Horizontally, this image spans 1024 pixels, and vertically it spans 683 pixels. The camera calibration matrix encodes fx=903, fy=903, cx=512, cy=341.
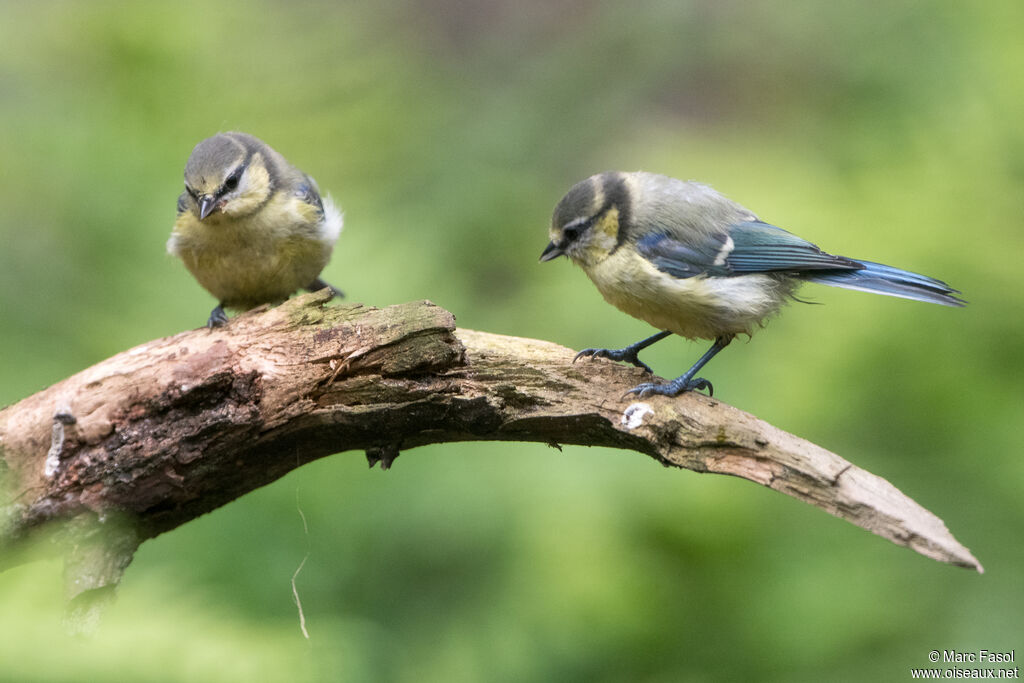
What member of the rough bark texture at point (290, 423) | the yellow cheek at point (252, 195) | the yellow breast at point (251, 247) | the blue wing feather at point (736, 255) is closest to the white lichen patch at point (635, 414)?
the rough bark texture at point (290, 423)

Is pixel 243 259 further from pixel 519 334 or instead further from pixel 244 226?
pixel 519 334

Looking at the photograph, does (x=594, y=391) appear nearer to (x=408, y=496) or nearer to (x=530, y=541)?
(x=530, y=541)

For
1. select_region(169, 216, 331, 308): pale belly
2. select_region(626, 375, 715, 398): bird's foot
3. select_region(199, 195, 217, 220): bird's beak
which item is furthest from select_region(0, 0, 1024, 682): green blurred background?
select_region(199, 195, 217, 220): bird's beak

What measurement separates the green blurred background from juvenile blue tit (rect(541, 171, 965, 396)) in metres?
0.82

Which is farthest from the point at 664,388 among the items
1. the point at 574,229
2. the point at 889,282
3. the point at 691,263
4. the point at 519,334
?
the point at 519,334

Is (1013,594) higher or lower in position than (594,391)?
lower

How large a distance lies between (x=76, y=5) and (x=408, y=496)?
359 centimetres

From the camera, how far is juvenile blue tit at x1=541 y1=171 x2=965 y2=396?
327cm

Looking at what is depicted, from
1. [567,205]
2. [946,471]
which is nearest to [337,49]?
[567,205]

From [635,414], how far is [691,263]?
0.83 m

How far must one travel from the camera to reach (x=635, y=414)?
2795 millimetres

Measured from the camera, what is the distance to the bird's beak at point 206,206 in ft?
11.6

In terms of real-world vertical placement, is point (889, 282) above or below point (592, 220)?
below

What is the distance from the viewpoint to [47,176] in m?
4.61
